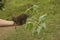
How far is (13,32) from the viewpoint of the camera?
142 inches

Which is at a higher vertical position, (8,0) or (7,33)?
(8,0)

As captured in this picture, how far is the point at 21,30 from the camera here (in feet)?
11.9

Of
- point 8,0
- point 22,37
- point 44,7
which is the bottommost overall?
point 22,37

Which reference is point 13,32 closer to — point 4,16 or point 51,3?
point 4,16

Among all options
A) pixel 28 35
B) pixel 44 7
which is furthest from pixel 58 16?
pixel 28 35

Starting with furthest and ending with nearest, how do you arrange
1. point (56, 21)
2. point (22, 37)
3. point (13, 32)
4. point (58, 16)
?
point (58, 16)
point (56, 21)
point (13, 32)
point (22, 37)

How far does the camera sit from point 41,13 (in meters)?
4.41

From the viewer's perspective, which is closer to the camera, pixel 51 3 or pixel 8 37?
pixel 8 37

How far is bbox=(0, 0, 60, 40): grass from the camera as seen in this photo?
11.1 ft

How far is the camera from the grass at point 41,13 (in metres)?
3.38

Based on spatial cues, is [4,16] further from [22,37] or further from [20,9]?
[22,37]

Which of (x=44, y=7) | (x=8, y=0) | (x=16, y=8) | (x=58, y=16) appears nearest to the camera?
(x=58, y=16)

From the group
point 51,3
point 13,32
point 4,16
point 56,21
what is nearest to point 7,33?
point 13,32

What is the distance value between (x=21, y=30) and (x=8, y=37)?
265 mm
